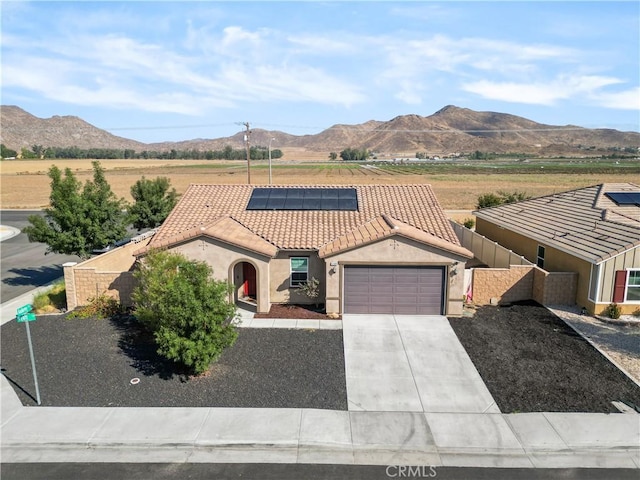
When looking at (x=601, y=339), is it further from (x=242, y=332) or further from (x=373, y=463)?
(x=242, y=332)

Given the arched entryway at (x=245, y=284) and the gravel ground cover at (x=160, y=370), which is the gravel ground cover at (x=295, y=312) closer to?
the arched entryway at (x=245, y=284)

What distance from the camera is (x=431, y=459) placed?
30.8 ft

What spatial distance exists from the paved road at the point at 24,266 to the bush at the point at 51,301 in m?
2.60

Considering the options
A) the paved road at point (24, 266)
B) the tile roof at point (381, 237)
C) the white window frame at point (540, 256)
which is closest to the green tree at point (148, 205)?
the paved road at point (24, 266)

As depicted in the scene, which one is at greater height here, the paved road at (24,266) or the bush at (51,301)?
the bush at (51,301)

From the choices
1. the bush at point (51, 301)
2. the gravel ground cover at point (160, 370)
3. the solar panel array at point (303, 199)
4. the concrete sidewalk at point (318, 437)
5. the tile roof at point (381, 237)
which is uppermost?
the solar panel array at point (303, 199)

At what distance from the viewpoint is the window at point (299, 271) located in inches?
717

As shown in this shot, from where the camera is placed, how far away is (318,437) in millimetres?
9906

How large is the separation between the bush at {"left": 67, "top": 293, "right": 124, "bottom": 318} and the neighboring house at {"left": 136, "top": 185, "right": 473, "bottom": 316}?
227 cm

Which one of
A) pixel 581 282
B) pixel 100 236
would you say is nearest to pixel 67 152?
pixel 100 236

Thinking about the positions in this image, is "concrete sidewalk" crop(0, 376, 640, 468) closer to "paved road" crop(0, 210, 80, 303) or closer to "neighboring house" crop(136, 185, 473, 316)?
"neighboring house" crop(136, 185, 473, 316)

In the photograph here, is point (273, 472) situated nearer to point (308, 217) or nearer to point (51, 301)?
point (308, 217)

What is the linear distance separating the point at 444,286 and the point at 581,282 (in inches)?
226

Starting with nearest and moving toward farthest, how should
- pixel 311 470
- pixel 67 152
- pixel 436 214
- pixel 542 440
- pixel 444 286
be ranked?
1. pixel 311 470
2. pixel 542 440
3. pixel 444 286
4. pixel 436 214
5. pixel 67 152
